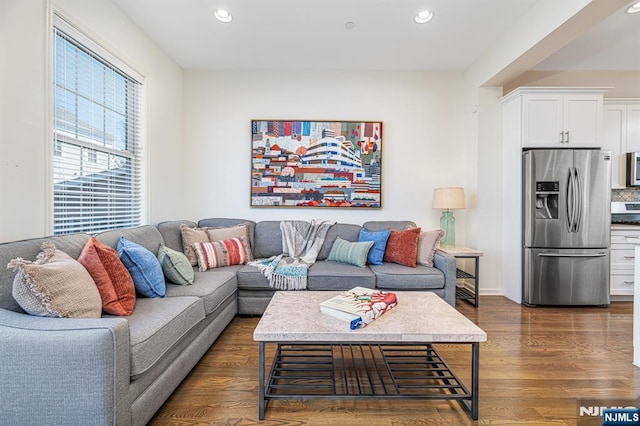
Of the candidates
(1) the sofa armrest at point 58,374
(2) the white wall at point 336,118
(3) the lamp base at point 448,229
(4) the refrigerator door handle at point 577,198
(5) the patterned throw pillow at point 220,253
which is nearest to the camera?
(1) the sofa armrest at point 58,374

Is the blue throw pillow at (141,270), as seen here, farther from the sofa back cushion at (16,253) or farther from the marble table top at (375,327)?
the marble table top at (375,327)

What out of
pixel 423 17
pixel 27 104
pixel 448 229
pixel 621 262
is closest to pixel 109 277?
pixel 27 104

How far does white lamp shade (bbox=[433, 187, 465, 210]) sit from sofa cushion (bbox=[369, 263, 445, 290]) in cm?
89

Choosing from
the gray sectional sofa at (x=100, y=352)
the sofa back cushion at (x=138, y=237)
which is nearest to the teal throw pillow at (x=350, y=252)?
the gray sectional sofa at (x=100, y=352)

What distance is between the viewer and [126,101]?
281 centimetres

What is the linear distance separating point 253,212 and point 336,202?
1027 millimetres

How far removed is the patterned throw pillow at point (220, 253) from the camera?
2.87 m

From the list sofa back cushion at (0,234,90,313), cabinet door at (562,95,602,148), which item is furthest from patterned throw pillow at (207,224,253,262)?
cabinet door at (562,95,602,148)

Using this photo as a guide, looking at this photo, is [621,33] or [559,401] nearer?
[559,401]

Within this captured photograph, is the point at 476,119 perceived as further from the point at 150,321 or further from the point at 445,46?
the point at 150,321

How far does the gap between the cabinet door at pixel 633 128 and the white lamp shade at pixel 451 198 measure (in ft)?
7.27

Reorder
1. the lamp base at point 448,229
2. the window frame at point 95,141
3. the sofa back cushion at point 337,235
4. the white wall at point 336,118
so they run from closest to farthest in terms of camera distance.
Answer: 1. the window frame at point 95,141
2. the sofa back cushion at point 337,235
3. the lamp base at point 448,229
4. the white wall at point 336,118

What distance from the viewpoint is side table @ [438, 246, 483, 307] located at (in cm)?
311

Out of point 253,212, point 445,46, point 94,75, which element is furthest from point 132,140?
point 445,46
